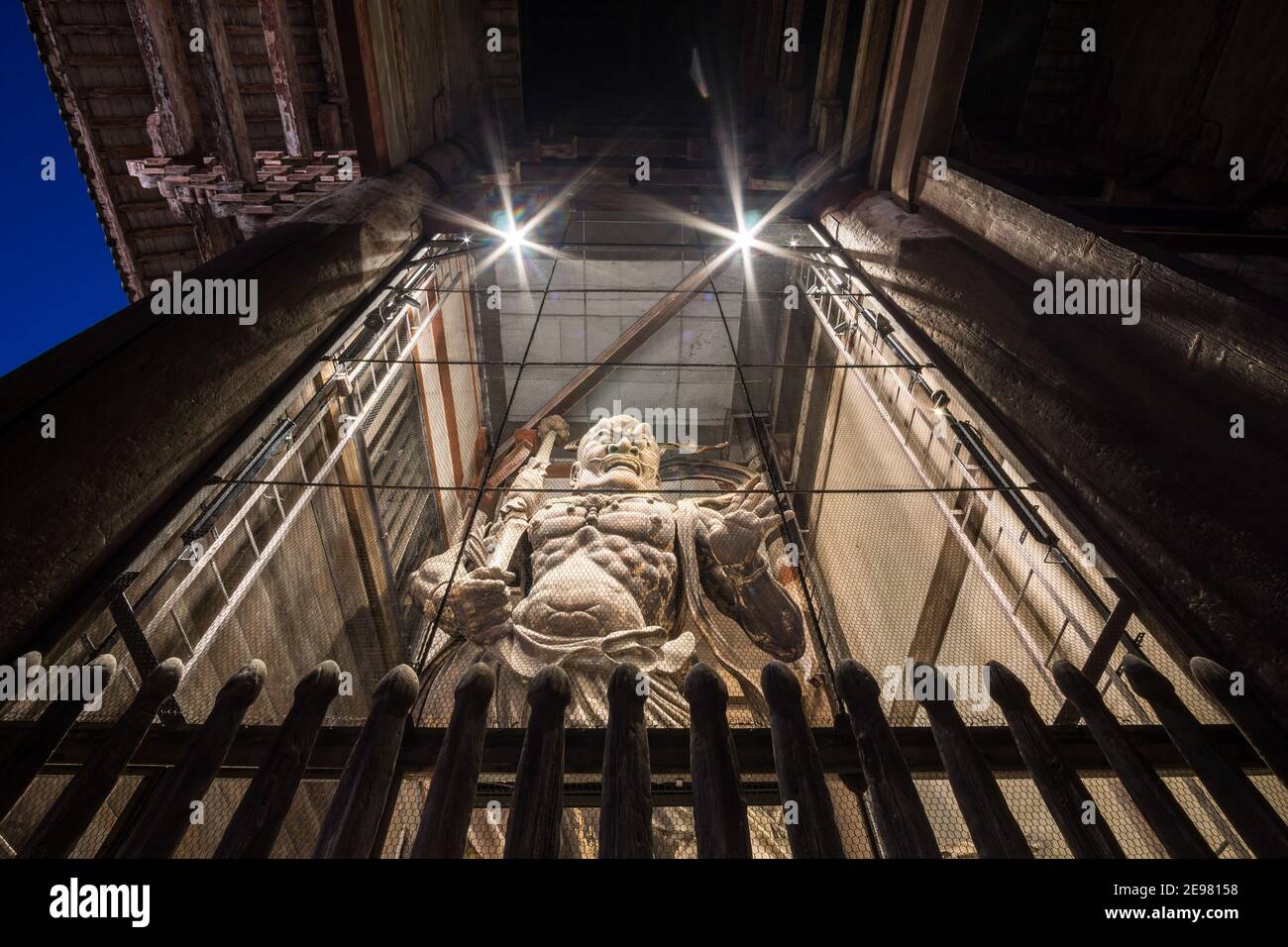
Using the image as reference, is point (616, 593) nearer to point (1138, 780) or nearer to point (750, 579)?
point (750, 579)

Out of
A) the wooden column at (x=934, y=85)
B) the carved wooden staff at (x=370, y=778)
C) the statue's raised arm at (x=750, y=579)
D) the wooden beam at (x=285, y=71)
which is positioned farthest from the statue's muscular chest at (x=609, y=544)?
the wooden beam at (x=285, y=71)

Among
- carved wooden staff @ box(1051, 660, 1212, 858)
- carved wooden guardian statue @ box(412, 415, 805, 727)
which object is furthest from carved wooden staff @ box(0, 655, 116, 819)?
carved wooden staff @ box(1051, 660, 1212, 858)

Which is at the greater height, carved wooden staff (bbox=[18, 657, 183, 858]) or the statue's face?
carved wooden staff (bbox=[18, 657, 183, 858])

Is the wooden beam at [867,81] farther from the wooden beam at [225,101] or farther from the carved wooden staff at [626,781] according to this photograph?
the carved wooden staff at [626,781]

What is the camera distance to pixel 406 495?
4.25 meters

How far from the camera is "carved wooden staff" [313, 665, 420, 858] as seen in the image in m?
1.08

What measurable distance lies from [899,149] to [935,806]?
4410 mm

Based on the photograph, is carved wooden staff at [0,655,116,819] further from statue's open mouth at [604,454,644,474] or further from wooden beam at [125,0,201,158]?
wooden beam at [125,0,201,158]

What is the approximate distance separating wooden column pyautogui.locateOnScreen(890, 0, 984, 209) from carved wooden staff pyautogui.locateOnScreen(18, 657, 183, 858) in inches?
194

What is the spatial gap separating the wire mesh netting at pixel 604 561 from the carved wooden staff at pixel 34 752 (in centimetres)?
39

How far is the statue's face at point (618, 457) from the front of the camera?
4.33 m

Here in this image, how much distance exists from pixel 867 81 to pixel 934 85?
4.13 feet

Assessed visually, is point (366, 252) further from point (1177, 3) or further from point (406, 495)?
point (1177, 3)

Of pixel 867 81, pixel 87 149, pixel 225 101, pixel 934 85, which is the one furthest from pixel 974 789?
pixel 87 149
